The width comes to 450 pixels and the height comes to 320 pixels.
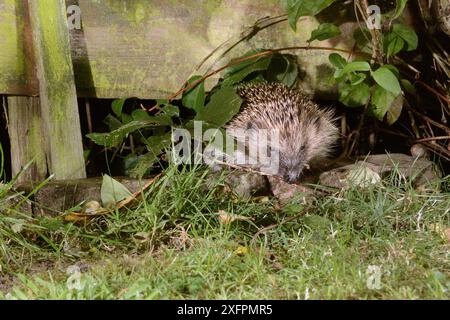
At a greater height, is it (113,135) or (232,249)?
(113,135)

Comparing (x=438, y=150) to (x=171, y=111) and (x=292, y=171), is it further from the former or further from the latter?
(x=171, y=111)

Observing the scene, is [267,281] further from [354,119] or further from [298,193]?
[354,119]

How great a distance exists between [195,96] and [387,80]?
1.33 metres

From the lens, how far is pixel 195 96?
16.0 feet

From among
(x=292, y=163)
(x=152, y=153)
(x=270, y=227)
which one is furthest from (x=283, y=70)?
(x=270, y=227)

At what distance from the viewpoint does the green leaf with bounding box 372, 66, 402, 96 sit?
4488 mm

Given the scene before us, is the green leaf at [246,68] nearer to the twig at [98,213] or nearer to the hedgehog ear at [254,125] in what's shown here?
the hedgehog ear at [254,125]

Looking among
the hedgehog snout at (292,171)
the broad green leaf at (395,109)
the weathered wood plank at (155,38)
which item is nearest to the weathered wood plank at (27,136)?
the weathered wood plank at (155,38)

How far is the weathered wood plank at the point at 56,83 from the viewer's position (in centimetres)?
450

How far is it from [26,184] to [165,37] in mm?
1460

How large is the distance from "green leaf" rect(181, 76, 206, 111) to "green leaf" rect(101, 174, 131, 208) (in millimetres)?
934

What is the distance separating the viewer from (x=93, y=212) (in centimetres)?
399

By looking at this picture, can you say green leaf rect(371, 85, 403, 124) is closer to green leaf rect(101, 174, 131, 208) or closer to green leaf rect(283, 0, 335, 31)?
green leaf rect(283, 0, 335, 31)

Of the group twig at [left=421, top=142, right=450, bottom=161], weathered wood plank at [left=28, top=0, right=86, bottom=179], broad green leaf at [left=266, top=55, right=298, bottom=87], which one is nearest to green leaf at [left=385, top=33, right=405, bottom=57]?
broad green leaf at [left=266, top=55, right=298, bottom=87]
